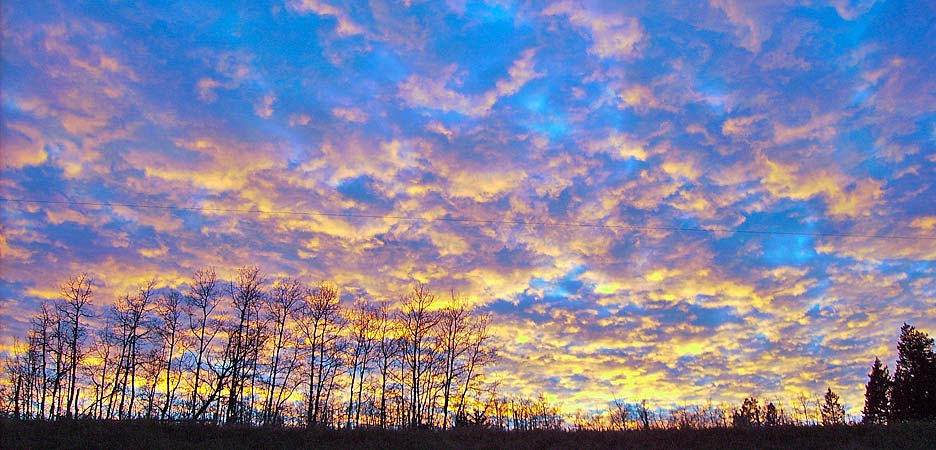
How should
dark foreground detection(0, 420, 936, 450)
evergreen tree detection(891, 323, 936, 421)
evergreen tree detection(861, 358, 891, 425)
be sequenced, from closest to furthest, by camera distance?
dark foreground detection(0, 420, 936, 450), evergreen tree detection(891, 323, 936, 421), evergreen tree detection(861, 358, 891, 425)

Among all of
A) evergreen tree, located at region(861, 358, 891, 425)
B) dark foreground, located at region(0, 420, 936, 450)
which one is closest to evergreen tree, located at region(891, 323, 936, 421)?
evergreen tree, located at region(861, 358, 891, 425)

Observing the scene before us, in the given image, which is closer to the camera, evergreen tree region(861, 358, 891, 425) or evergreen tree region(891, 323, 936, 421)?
evergreen tree region(891, 323, 936, 421)

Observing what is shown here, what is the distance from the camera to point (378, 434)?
26547 mm

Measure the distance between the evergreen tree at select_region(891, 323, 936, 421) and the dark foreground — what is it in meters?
33.3

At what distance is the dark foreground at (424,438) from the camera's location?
22672mm

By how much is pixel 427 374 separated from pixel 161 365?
2723cm

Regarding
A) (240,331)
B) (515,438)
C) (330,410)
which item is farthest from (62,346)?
(515,438)

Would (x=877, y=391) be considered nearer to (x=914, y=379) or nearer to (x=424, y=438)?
(x=914, y=379)

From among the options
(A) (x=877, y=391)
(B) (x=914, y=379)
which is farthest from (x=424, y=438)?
(A) (x=877, y=391)

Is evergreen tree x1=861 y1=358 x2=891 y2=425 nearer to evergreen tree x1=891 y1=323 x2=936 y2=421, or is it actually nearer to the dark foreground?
evergreen tree x1=891 y1=323 x2=936 y2=421

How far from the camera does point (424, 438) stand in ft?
85.4

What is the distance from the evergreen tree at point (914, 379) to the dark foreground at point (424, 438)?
33.3 meters

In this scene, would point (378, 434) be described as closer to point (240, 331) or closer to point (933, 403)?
point (240, 331)

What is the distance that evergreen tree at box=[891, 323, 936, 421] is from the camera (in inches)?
1975
